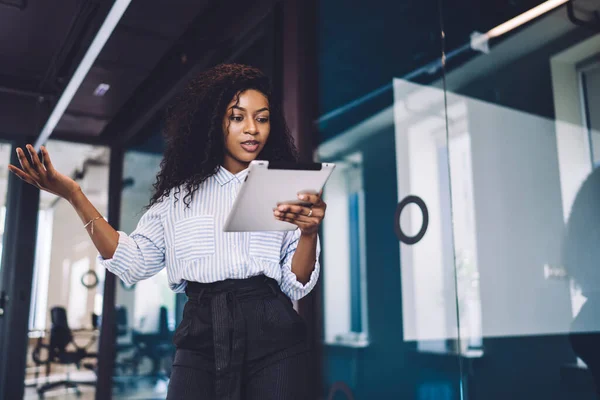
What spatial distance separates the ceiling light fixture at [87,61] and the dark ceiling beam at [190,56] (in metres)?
0.59

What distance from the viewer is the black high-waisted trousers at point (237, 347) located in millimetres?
1116

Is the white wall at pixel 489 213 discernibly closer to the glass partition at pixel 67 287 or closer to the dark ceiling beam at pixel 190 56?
the dark ceiling beam at pixel 190 56

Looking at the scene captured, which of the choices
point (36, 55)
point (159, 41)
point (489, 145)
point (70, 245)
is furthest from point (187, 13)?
point (70, 245)

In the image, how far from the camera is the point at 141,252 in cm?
123

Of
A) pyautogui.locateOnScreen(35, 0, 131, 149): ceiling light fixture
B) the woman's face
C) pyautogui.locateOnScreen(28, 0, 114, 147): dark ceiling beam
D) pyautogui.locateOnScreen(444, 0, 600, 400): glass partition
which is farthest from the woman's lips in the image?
pyautogui.locateOnScreen(28, 0, 114, 147): dark ceiling beam

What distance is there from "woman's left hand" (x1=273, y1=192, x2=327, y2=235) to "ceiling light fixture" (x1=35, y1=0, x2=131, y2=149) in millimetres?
1905

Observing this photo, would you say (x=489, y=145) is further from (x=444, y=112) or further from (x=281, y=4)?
(x=281, y=4)

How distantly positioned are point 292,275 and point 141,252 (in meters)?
0.34

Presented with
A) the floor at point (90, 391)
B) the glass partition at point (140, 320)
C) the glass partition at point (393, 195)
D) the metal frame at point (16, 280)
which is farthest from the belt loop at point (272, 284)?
the metal frame at point (16, 280)

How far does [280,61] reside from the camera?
2.79 m

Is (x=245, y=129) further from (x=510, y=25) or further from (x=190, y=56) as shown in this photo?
(x=190, y=56)

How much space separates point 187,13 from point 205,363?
272 cm

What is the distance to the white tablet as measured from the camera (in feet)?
3.36

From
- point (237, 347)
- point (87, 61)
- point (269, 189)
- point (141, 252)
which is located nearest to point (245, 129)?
point (269, 189)
